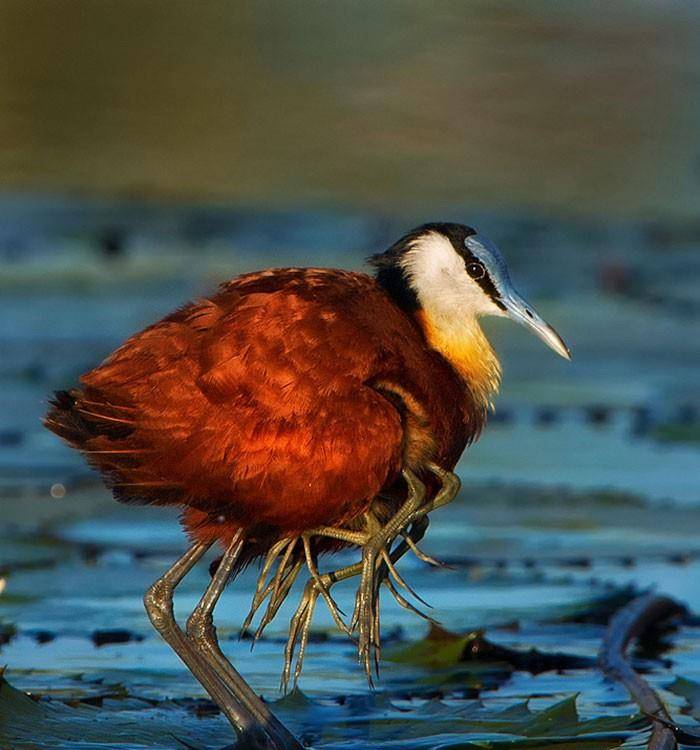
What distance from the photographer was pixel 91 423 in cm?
567

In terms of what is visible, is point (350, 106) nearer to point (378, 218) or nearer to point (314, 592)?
point (378, 218)

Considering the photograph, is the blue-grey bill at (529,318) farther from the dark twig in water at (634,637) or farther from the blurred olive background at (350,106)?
the blurred olive background at (350,106)

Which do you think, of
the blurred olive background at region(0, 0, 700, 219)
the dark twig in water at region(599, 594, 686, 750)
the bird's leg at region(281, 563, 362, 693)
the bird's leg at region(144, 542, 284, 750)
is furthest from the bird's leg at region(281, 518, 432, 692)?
the blurred olive background at region(0, 0, 700, 219)

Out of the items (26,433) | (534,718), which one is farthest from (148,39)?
(534,718)

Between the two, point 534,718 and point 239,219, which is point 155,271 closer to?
point 239,219

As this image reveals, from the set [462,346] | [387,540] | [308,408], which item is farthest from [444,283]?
[387,540]

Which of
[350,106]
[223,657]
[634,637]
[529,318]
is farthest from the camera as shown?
[350,106]

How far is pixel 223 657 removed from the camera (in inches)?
244

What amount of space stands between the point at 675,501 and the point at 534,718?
2899mm

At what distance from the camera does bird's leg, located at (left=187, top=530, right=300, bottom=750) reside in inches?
235

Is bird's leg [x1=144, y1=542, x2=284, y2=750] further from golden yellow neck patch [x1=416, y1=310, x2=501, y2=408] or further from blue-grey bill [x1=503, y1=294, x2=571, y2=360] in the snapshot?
blue-grey bill [x1=503, y1=294, x2=571, y2=360]

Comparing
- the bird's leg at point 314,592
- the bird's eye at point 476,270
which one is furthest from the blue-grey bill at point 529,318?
the bird's leg at point 314,592

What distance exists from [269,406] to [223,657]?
3.50ft

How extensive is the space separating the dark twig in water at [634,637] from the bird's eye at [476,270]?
1.41m
